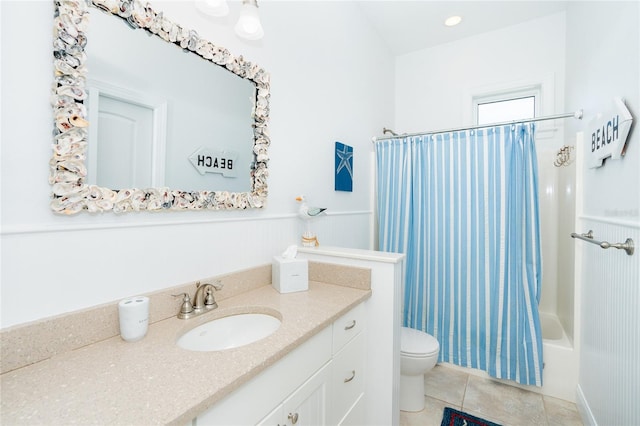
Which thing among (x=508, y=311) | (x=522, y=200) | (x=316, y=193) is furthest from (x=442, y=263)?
(x=316, y=193)

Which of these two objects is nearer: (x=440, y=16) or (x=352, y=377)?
(x=352, y=377)

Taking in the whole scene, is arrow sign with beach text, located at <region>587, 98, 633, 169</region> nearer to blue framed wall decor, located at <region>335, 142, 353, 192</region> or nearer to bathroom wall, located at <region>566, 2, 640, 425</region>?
bathroom wall, located at <region>566, 2, 640, 425</region>

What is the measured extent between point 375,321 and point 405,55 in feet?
9.27

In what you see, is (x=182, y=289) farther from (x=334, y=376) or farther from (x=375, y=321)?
(x=375, y=321)

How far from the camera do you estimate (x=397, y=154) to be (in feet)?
7.81

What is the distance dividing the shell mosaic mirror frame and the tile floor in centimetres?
176

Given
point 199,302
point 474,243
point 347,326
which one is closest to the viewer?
point 199,302

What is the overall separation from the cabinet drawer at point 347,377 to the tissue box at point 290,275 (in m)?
0.34

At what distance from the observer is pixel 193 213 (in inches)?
45.8

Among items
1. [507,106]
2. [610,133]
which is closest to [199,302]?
[610,133]

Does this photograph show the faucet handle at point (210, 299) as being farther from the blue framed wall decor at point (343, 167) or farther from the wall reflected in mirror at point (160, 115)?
the blue framed wall decor at point (343, 167)

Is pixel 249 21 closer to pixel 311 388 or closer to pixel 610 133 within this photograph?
pixel 311 388

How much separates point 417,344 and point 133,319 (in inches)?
59.7

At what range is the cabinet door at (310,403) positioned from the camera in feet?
2.96
